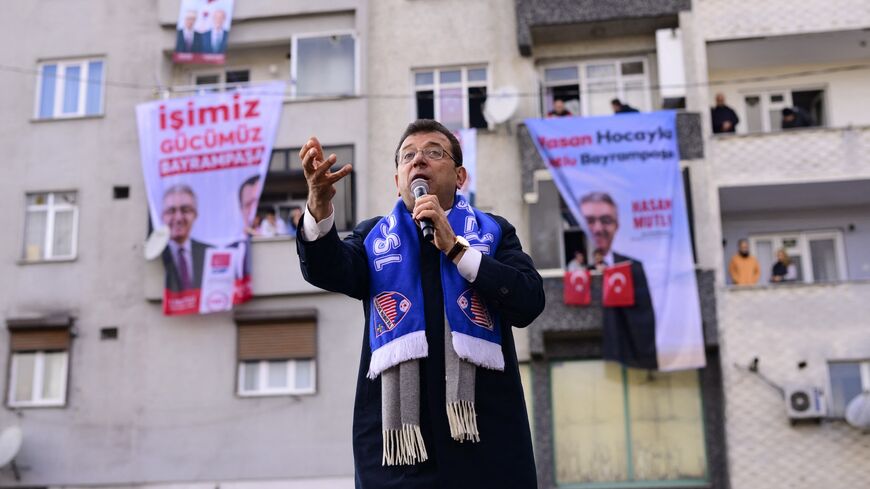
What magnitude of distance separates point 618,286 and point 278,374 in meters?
7.24

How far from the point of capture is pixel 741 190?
23078 mm

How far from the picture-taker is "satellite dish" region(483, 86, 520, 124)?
2306 centimetres

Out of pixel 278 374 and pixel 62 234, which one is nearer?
pixel 278 374

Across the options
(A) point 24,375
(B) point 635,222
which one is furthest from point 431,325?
(A) point 24,375

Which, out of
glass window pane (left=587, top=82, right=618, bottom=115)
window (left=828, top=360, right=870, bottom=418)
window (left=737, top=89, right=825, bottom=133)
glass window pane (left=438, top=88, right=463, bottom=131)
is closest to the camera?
window (left=828, top=360, right=870, bottom=418)

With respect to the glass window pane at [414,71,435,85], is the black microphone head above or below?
below

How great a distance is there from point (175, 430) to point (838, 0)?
1630 cm

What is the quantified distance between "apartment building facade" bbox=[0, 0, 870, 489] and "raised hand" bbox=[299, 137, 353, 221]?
17791mm

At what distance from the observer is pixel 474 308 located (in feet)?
14.7

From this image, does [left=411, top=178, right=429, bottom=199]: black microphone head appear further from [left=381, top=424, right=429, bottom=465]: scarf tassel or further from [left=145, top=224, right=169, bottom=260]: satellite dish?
[left=145, top=224, right=169, bottom=260]: satellite dish

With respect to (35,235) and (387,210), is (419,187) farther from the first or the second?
(35,235)

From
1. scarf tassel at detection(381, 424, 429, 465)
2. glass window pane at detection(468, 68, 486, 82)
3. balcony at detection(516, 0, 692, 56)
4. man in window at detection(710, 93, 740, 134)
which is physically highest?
balcony at detection(516, 0, 692, 56)

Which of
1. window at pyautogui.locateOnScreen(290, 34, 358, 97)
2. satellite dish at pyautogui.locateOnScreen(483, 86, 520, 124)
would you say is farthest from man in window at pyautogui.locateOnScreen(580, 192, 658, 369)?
window at pyautogui.locateOnScreen(290, 34, 358, 97)

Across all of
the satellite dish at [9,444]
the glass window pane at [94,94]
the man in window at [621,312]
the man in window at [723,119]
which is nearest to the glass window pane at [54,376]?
the satellite dish at [9,444]
